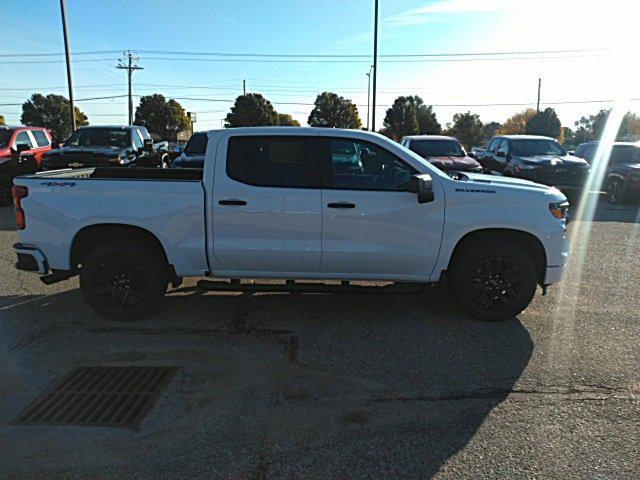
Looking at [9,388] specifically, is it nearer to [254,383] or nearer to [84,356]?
[84,356]

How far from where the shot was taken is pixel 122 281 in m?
4.68

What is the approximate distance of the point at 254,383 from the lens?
141 inches

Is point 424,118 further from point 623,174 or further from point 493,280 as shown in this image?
point 493,280

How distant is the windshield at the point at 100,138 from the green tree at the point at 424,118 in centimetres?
5401

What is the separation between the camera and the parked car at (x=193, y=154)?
11719mm

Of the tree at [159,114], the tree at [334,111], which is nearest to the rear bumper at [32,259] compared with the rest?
the tree at [334,111]

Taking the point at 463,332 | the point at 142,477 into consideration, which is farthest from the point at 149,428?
the point at 463,332

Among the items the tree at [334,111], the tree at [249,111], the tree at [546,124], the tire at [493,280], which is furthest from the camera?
the tree at [334,111]

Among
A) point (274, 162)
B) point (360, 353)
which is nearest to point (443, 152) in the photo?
point (274, 162)

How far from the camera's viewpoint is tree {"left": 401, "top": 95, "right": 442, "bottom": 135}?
206 ft

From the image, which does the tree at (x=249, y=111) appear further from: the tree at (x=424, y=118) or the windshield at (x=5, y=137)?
the windshield at (x=5, y=137)

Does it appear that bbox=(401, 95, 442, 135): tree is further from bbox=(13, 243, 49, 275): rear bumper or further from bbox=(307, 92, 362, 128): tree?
bbox=(13, 243, 49, 275): rear bumper

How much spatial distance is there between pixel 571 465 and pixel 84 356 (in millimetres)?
3689

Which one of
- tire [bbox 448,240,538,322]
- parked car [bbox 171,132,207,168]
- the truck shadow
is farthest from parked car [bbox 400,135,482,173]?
tire [bbox 448,240,538,322]
